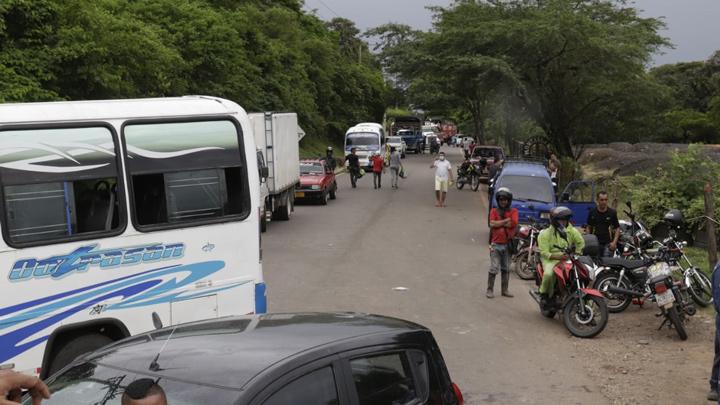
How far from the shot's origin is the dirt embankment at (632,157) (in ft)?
101

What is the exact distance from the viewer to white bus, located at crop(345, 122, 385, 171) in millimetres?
45312

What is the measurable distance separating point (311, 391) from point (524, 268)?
11.8 m

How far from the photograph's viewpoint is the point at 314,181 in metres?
27.0

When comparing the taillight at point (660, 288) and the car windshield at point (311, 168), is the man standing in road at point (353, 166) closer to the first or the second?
the car windshield at point (311, 168)

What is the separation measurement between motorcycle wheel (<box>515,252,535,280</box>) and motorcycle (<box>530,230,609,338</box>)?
3.40 metres

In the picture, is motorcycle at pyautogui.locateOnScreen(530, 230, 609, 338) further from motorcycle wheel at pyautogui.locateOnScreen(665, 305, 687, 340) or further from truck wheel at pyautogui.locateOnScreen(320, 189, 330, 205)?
truck wheel at pyautogui.locateOnScreen(320, 189, 330, 205)

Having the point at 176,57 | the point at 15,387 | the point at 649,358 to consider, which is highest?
the point at 176,57

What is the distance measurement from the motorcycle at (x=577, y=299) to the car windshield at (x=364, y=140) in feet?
113

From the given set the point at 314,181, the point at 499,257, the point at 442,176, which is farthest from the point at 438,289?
the point at 314,181

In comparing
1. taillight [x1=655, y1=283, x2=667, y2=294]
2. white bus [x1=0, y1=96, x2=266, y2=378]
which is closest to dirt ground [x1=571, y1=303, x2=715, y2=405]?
taillight [x1=655, y1=283, x2=667, y2=294]

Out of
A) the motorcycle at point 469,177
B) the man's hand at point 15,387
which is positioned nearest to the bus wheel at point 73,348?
the man's hand at point 15,387

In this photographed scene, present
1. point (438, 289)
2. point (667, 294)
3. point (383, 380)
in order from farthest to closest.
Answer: point (438, 289), point (667, 294), point (383, 380)

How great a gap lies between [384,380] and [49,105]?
16.1ft

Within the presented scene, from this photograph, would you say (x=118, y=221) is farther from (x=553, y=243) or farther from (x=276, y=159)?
(x=276, y=159)
